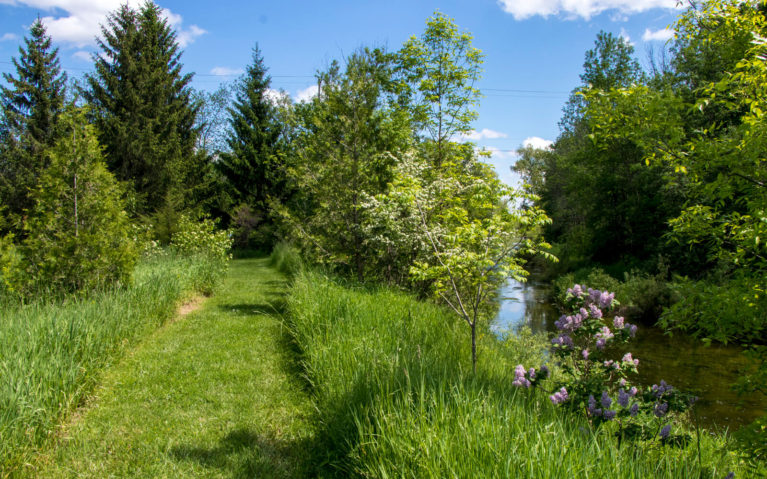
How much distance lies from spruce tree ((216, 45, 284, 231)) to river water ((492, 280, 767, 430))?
16.3 meters

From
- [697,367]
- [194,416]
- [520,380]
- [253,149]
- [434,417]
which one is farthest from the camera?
[253,149]

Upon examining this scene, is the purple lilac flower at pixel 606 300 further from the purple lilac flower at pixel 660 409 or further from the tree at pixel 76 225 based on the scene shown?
the tree at pixel 76 225

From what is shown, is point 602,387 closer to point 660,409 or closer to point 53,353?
point 660,409

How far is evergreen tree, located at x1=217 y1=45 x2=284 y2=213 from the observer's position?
25031 millimetres

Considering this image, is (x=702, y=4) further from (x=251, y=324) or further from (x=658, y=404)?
(x=251, y=324)

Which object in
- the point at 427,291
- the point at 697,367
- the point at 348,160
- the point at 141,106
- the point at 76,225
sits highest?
the point at 141,106

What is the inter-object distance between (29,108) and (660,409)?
1150 inches

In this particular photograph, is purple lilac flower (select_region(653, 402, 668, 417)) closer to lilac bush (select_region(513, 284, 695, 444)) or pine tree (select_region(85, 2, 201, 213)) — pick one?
lilac bush (select_region(513, 284, 695, 444))

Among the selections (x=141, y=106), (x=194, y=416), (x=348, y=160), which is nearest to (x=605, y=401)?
(x=194, y=416)

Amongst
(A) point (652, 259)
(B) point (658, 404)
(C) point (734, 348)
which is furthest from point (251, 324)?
(A) point (652, 259)

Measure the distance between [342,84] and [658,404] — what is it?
761 cm

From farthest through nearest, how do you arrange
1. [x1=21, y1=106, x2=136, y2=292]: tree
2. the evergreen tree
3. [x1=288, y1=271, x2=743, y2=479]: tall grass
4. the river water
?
the evergreen tree → the river water → [x1=21, y1=106, x2=136, y2=292]: tree → [x1=288, y1=271, x2=743, y2=479]: tall grass

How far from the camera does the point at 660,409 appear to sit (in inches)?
120

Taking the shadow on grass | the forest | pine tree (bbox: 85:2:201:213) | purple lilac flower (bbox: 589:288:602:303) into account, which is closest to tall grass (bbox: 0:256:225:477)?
the forest
